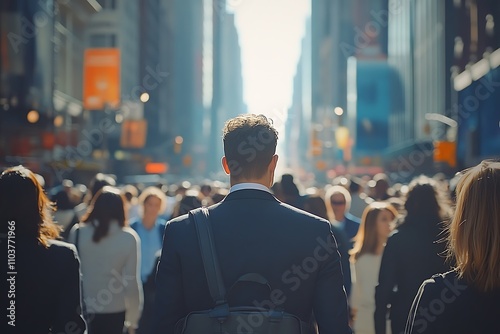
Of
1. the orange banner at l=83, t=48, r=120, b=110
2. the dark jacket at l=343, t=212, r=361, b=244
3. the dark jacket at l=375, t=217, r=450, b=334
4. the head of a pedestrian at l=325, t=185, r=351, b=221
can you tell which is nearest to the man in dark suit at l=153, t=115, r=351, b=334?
the dark jacket at l=375, t=217, r=450, b=334

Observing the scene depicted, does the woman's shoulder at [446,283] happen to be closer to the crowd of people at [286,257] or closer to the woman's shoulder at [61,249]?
the crowd of people at [286,257]

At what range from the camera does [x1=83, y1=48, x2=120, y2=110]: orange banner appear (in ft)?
140

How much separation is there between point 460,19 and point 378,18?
81727 millimetres

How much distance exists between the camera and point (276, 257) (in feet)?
11.8

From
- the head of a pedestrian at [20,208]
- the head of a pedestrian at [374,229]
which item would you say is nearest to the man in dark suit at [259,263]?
the head of a pedestrian at [20,208]

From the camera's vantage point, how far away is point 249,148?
12.4ft

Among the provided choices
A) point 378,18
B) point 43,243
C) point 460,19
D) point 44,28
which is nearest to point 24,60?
point 44,28

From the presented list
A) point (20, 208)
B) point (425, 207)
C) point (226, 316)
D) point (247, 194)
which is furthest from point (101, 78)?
point (226, 316)

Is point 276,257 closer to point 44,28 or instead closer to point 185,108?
point 44,28

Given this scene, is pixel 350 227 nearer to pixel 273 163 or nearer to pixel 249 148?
pixel 273 163

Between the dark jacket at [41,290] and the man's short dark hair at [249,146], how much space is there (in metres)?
1.24

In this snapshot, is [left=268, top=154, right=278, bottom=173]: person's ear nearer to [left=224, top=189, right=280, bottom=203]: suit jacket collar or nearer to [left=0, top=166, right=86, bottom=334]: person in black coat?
[left=224, top=189, right=280, bottom=203]: suit jacket collar

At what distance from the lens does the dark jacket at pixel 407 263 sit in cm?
640

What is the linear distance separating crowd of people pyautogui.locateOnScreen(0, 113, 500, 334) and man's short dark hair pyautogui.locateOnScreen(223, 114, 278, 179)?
113 mm
